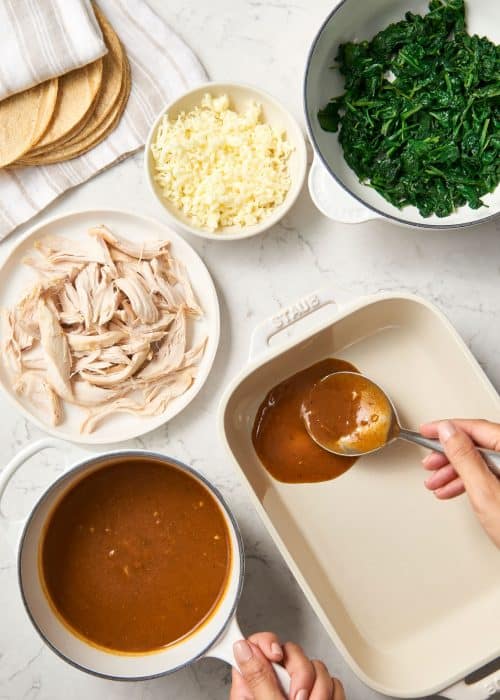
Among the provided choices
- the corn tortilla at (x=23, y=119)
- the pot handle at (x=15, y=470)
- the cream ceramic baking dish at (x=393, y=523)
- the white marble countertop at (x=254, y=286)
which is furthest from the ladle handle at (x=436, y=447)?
the corn tortilla at (x=23, y=119)

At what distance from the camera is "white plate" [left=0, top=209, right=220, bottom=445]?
171 centimetres

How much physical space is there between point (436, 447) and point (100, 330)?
0.84 metres

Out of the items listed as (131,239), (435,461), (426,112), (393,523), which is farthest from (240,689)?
(426,112)

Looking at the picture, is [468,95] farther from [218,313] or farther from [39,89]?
[39,89]

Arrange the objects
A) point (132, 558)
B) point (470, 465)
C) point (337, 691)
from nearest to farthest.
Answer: point (470, 465) < point (337, 691) < point (132, 558)

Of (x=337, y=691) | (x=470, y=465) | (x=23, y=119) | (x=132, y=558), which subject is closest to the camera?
(x=470, y=465)

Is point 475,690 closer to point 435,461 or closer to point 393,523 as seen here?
point 393,523

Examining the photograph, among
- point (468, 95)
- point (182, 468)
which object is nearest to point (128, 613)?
point (182, 468)

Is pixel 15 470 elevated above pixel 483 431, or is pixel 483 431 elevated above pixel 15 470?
pixel 15 470

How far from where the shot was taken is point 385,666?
1612mm

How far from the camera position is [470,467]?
1.38 meters

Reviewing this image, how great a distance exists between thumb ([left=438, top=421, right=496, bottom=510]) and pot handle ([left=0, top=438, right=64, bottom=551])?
0.90m

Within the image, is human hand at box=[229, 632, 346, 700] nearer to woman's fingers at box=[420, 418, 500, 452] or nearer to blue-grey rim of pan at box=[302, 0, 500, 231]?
woman's fingers at box=[420, 418, 500, 452]

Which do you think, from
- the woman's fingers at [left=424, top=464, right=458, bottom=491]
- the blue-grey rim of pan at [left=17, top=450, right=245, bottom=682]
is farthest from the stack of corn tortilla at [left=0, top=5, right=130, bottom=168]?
the woman's fingers at [left=424, top=464, right=458, bottom=491]
